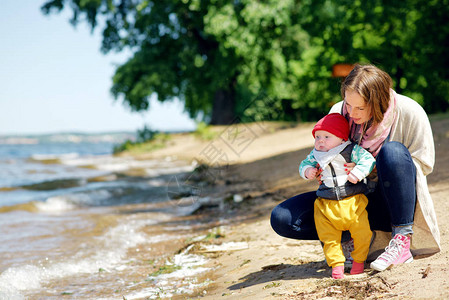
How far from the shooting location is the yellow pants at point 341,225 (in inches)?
114

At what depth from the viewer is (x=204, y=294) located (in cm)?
343

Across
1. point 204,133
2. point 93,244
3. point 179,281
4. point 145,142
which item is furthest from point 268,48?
point 179,281

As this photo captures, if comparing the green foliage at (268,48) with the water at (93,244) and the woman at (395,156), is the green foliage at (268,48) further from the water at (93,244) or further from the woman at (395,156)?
the woman at (395,156)

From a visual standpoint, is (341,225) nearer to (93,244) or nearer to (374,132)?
(374,132)

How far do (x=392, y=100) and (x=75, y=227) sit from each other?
16.2 feet

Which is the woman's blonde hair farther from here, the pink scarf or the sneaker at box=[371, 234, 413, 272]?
the sneaker at box=[371, 234, 413, 272]

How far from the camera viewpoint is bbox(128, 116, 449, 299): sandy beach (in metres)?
2.66

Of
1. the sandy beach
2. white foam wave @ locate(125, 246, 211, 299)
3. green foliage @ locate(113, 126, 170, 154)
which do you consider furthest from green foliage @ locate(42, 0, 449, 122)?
white foam wave @ locate(125, 246, 211, 299)

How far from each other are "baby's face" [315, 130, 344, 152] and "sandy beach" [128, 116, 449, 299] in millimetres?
806

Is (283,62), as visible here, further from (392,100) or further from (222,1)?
(392,100)

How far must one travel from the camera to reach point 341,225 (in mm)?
2914

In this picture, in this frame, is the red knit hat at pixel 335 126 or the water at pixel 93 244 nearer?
the red knit hat at pixel 335 126

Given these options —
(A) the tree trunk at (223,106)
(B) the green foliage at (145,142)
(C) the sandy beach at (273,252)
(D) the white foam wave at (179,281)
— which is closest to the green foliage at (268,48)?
(A) the tree trunk at (223,106)

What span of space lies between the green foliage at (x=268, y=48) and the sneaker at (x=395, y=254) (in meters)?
11.6
